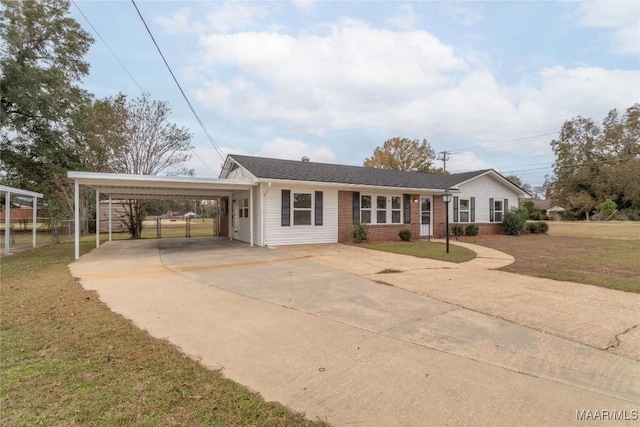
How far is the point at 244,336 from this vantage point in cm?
382

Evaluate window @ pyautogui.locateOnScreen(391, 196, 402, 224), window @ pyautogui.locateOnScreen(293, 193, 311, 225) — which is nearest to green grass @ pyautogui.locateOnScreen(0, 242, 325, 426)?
window @ pyautogui.locateOnScreen(293, 193, 311, 225)

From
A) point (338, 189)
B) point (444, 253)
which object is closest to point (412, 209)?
point (338, 189)

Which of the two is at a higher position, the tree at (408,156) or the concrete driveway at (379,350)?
the tree at (408,156)

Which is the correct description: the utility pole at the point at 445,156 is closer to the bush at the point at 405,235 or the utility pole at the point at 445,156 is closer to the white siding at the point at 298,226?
the bush at the point at 405,235

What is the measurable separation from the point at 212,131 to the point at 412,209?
11590mm

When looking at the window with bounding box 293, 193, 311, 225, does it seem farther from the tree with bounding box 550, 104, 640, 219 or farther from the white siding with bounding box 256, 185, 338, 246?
the tree with bounding box 550, 104, 640, 219

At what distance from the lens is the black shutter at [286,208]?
13242mm

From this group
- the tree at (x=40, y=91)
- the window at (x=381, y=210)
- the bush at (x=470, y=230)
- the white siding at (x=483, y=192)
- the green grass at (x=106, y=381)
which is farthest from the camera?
the white siding at (x=483, y=192)

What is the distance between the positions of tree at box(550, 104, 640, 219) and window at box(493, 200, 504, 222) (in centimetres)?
3387

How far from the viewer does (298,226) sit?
13.6 m

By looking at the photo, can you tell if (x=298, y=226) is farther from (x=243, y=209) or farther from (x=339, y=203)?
(x=243, y=209)

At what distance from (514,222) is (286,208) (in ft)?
46.7

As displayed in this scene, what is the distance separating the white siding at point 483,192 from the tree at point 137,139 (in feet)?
57.6

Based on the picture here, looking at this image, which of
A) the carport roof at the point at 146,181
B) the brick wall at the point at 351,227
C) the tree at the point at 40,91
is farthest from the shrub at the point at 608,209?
the tree at the point at 40,91
